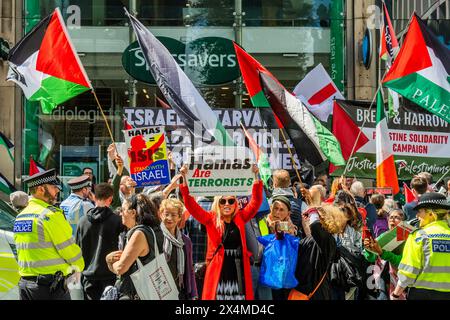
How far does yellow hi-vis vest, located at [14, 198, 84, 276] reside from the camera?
8.22 metres

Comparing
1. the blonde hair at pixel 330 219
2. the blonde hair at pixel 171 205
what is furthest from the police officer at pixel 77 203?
the blonde hair at pixel 330 219

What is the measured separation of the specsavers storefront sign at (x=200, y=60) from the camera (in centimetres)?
1972

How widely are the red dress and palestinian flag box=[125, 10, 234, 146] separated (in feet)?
7.95

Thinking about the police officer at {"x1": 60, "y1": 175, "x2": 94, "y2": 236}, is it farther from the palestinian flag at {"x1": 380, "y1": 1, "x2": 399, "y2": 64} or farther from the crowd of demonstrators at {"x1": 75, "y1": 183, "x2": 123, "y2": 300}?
the palestinian flag at {"x1": 380, "y1": 1, "x2": 399, "y2": 64}

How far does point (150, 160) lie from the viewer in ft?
36.8

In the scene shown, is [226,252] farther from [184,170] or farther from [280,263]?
[184,170]

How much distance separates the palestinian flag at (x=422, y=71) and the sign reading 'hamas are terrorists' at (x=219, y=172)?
3655 mm

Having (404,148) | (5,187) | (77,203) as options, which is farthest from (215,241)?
(404,148)

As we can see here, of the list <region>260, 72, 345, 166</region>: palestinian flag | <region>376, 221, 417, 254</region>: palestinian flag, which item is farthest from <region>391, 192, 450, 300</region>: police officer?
<region>260, 72, 345, 166</region>: palestinian flag

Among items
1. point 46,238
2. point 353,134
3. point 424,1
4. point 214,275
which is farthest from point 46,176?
point 424,1

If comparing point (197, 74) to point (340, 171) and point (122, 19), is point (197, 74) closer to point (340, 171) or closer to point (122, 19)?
point (122, 19)

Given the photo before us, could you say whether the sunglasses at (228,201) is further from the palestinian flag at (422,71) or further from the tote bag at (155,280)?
the palestinian flag at (422,71)

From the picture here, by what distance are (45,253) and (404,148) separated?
27.5 feet

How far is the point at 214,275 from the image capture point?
28.1 ft
